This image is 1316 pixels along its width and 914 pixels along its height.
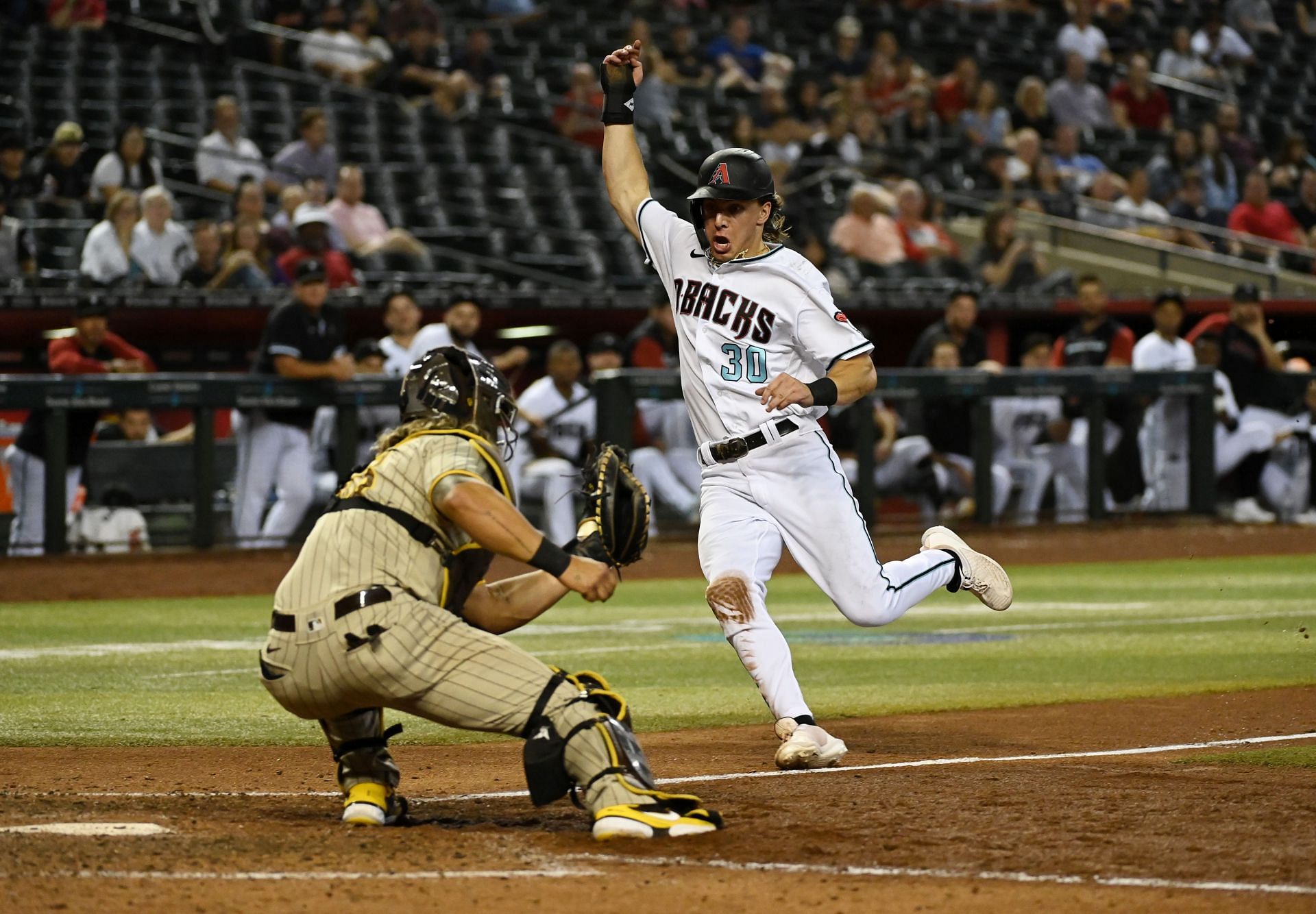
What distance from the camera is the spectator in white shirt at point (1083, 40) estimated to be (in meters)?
22.7

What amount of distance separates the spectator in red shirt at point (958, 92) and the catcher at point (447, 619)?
1696cm

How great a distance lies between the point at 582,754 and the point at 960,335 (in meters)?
10.9

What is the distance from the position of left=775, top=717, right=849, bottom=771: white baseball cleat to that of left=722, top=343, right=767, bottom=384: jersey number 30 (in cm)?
104

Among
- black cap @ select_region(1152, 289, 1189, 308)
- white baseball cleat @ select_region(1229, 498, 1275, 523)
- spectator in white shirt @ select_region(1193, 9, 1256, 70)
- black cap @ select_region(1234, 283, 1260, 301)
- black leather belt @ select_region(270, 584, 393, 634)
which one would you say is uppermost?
black leather belt @ select_region(270, 584, 393, 634)

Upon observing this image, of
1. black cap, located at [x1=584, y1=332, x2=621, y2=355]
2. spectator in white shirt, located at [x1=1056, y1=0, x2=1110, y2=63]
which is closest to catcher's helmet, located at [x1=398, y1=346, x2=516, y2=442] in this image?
black cap, located at [x1=584, y1=332, x2=621, y2=355]

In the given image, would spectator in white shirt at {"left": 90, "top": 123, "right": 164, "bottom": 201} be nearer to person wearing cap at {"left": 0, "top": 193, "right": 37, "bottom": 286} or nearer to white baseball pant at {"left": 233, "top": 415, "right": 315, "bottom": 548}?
person wearing cap at {"left": 0, "top": 193, "right": 37, "bottom": 286}

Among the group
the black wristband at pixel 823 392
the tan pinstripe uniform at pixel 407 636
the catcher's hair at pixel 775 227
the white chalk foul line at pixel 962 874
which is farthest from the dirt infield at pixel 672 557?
the white chalk foul line at pixel 962 874

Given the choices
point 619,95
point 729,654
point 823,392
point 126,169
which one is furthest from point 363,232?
point 823,392

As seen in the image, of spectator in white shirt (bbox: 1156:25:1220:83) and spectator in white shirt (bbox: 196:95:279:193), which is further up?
spectator in white shirt (bbox: 1156:25:1220:83)

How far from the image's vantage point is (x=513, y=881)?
3.83 metres

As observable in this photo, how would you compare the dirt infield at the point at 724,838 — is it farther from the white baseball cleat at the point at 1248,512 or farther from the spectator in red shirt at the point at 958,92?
the spectator in red shirt at the point at 958,92

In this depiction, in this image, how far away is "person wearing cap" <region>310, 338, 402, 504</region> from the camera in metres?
12.6

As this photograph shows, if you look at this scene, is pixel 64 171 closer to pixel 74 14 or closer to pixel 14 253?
pixel 14 253

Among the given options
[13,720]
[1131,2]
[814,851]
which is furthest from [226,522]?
[1131,2]
